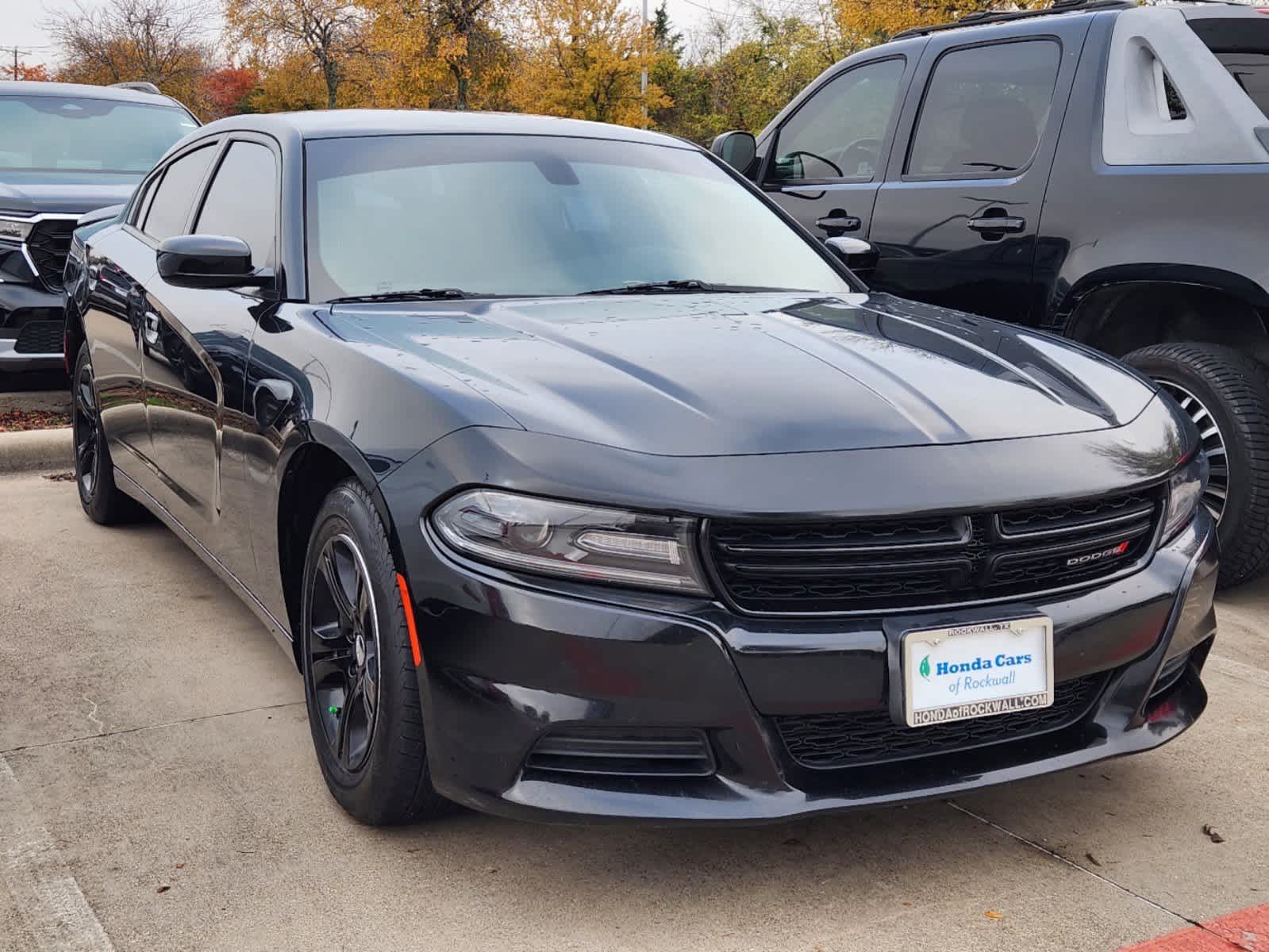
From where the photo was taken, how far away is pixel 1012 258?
497cm

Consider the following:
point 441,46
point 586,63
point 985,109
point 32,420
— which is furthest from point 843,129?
point 586,63

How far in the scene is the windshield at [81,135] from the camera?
27.2 ft

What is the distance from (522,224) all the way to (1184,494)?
70.1 inches

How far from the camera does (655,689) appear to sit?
230cm

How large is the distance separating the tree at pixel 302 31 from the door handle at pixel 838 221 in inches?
1874

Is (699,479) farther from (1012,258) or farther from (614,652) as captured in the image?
(1012,258)

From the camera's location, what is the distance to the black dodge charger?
7.66 feet

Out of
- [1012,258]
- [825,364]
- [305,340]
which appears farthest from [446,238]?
[1012,258]

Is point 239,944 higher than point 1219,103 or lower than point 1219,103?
lower

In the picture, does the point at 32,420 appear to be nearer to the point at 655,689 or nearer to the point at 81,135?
the point at 81,135

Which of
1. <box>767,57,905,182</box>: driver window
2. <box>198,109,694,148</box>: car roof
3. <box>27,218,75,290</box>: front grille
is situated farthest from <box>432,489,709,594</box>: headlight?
<box>27,218,75,290</box>: front grille

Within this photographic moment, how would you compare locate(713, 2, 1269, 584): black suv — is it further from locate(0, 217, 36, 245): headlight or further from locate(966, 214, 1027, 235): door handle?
locate(0, 217, 36, 245): headlight

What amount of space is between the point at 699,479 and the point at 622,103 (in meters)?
47.6

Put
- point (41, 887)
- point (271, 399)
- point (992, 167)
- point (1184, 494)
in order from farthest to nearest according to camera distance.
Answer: point (992, 167), point (271, 399), point (1184, 494), point (41, 887)
